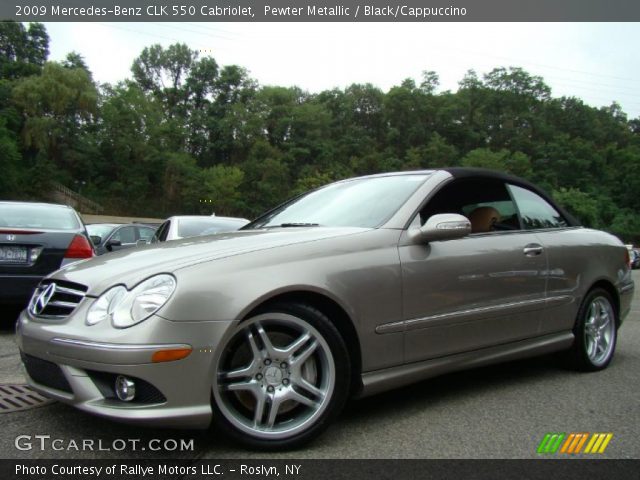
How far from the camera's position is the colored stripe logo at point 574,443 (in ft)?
9.05

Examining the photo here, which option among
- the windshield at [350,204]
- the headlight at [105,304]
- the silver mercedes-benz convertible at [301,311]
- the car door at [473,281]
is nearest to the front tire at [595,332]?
the silver mercedes-benz convertible at [301,311]

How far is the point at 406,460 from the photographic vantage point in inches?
102

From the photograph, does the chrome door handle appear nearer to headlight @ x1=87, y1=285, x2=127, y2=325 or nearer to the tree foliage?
headlight @ x1=87, y1=285, x2=127, y2=325

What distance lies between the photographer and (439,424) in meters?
3.08

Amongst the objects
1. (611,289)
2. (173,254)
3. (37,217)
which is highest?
(173,254)

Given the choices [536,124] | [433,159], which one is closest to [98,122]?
[433,159]

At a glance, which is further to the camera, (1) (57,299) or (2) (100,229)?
(2) (100,229)

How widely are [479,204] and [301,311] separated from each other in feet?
5.93

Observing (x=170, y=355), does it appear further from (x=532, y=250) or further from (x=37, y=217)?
(x=37, y=217)

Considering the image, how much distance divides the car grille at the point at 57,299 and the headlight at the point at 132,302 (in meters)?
0.19

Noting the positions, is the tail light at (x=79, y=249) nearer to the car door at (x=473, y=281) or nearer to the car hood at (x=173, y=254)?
the car hood at (x=173, y=254)

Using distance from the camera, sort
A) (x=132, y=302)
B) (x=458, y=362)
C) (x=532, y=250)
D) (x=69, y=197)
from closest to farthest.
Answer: (x=132, y=302)
(x=458, y=362)
(x=532, y=250)
(x=69, y=197)

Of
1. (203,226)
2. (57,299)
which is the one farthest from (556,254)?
(203,226)

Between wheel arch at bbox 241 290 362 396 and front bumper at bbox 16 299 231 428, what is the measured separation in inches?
17.9
